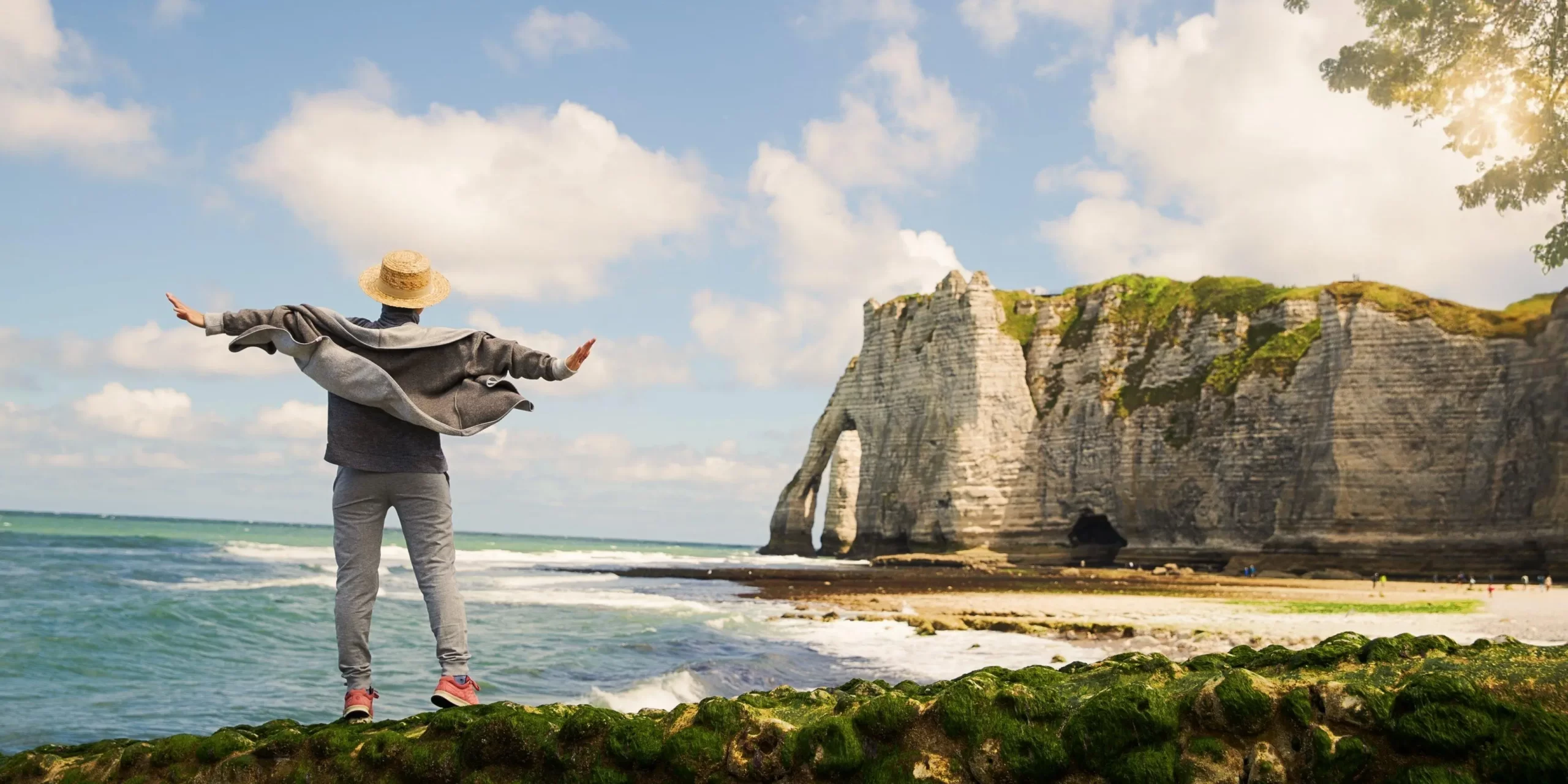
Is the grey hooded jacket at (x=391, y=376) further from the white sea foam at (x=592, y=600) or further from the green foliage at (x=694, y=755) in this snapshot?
the white sea foam at (x=592, y=600)

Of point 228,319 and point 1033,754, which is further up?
point 228,319

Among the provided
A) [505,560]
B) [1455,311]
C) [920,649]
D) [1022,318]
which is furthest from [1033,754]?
[505,560]

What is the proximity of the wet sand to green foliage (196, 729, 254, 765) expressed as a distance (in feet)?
39.6

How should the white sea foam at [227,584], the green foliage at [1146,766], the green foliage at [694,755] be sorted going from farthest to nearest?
1. the white sea foam at [227,584]
2. the green foliage at [694,755]
3. the green foliage at [1146,766]

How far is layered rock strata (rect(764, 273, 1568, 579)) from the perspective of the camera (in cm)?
3906

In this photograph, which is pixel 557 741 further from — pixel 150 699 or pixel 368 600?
pixel 150 699

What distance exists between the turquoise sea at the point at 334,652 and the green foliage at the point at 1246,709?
27.6ft

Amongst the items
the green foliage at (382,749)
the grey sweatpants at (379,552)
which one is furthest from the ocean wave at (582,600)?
the green foliage at (382,749)

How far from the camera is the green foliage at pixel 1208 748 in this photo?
2.76 metres

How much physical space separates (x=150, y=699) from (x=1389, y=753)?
11632 millimetres

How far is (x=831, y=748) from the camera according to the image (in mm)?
3049

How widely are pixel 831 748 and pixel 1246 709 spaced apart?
1.12 metres

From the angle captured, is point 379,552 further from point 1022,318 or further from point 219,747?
point 1022,318

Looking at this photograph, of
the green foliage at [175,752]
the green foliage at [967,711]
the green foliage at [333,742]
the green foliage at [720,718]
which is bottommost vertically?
the green foliage at [175,752]
